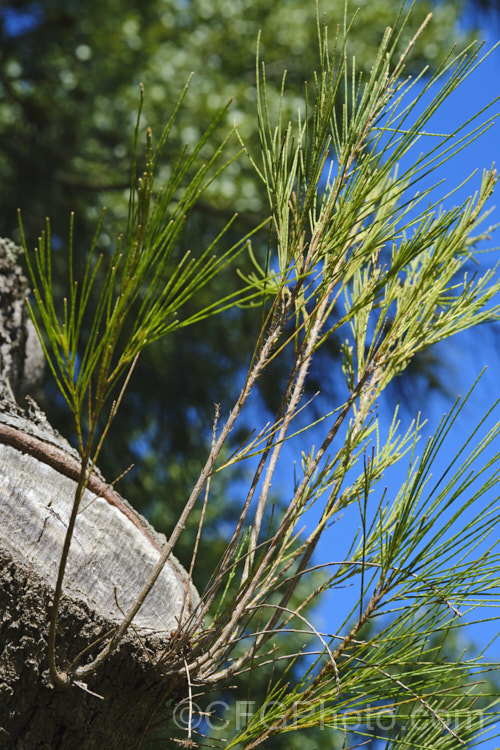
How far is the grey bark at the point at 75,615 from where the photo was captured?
0.84 m

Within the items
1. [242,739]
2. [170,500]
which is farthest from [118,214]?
[242,739]

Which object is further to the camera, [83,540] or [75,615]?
[83,540]

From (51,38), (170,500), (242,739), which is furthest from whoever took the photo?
(170,500)

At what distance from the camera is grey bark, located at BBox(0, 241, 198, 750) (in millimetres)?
843

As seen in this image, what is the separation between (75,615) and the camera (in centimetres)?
84

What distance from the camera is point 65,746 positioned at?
0.86m

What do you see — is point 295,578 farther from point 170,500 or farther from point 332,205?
point 170,500

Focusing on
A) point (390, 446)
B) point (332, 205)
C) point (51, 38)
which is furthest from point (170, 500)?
point (332, 205)

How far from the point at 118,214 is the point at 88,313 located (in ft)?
3.35

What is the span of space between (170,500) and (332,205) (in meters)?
3.40

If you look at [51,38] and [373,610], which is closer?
[373,610]

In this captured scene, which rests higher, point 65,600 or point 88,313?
point 88,313

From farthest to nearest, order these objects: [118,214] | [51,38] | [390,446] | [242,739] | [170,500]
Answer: [118,214] → [170,500] → [51,38] → [390,446] → [242,739]

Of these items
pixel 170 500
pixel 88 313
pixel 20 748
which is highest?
pixel 88 313
